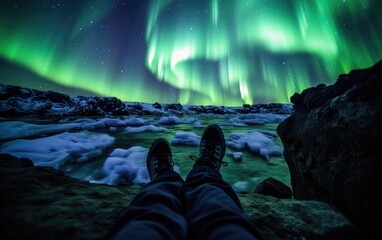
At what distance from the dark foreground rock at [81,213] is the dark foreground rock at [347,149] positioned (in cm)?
39

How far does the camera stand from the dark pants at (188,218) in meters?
0.85

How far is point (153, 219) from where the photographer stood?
0.97 meters

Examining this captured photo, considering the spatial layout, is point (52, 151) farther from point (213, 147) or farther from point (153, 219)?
point (153, 219)

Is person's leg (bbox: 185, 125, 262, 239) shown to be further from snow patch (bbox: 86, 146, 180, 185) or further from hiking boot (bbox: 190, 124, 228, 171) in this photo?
snow patch (bbox: 86, 146, 180, 185)

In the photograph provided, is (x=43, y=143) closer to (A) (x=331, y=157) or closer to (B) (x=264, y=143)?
(A) (x=331, y=157)

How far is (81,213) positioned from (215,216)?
105cm

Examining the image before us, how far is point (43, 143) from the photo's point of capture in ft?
21.2

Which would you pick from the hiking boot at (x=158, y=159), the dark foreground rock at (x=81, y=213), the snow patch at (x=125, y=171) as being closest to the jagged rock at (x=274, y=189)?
the dark foreground rock at (x=81, y=213)

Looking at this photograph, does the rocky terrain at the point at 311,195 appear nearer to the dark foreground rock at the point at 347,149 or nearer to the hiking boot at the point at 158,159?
the dark foreground rock at the point at 347,149

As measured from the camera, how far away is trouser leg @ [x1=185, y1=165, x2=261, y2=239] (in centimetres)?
87

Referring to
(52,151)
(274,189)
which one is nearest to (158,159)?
(274,189)

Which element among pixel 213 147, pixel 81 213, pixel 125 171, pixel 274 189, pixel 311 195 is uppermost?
pixel 213 147

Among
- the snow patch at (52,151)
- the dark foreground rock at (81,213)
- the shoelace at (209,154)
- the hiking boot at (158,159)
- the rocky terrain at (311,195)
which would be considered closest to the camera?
the dark foreground rock at (81,213)

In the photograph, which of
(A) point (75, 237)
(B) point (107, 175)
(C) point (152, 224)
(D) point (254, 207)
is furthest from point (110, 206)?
(B) point (107, 175)
